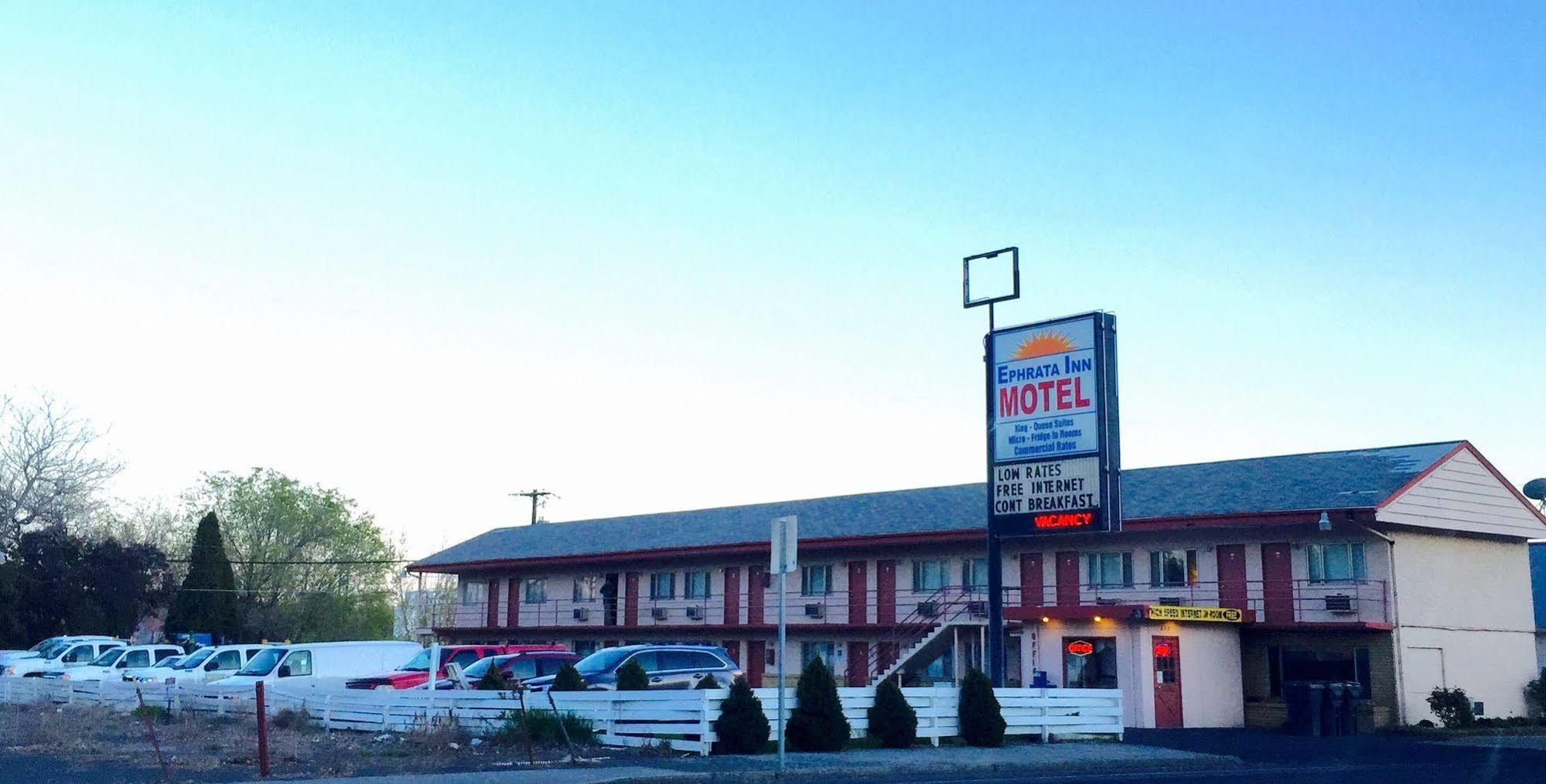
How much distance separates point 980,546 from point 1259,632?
856cm

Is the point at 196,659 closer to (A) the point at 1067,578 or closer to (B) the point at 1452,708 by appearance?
(A) the point at 1067,578

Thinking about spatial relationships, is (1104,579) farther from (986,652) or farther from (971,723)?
(971,723)

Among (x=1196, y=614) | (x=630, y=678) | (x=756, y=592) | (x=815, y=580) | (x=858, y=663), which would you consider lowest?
(x=858, y=663)

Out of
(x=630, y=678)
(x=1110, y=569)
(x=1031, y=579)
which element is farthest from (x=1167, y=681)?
(x=630, y=678)

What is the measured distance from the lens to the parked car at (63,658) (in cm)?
4231

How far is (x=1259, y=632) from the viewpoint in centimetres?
3819

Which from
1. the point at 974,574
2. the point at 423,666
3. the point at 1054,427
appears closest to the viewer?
the point at 1054,427

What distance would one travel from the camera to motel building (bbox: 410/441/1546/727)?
119 ft

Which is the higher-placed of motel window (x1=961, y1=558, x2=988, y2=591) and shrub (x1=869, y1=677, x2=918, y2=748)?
motel window (x1=961, y1=558, x2=988, y2=591)

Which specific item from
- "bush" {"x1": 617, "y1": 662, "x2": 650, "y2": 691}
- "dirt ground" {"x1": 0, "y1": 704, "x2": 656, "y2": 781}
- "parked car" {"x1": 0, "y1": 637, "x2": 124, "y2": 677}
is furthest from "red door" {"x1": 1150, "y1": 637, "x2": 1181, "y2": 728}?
"parked car" {"x1": 0, "y1": 637, "x2": 124, "y2": 677}

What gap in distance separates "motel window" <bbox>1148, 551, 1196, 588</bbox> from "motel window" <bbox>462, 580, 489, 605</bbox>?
3096 centimetres

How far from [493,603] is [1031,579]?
26555 millimetres

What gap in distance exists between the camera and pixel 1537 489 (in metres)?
59.7

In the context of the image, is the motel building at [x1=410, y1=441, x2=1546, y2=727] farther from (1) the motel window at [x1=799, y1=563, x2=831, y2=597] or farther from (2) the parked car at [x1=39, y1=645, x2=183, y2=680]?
(2) the parked car at [x1=39, y1=645, x2=183, y2=680]
